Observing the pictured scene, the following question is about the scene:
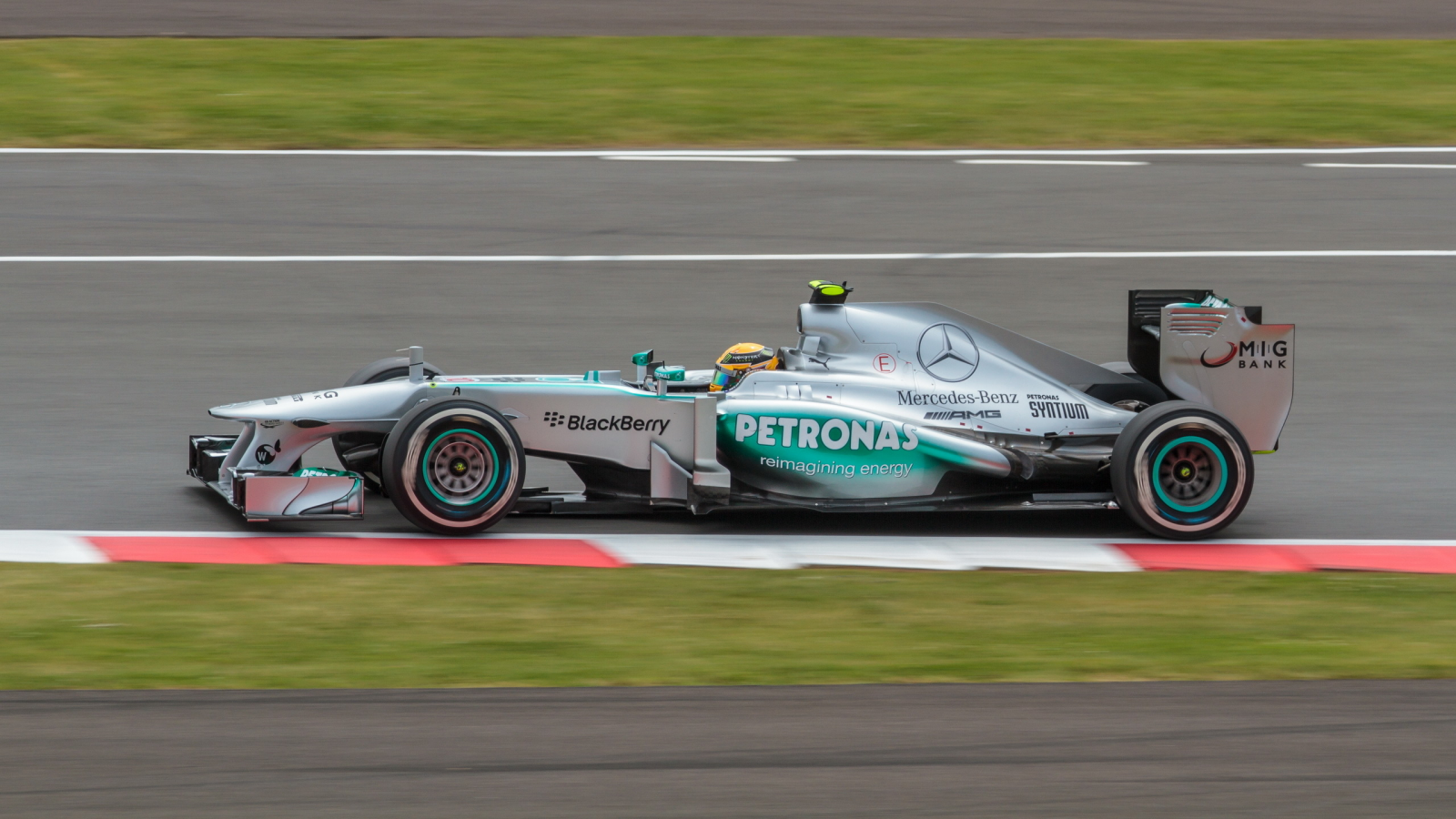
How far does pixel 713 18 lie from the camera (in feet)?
67.5

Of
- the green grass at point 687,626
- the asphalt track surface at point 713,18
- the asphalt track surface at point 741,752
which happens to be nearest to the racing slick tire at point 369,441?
the green grass at point 687,626

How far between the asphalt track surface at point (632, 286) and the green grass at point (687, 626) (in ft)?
3.67

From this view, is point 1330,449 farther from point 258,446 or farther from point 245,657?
point 245,657

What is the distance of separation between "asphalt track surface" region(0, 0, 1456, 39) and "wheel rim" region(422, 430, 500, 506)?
38.5 ft

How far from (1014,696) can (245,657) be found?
8.60 feet

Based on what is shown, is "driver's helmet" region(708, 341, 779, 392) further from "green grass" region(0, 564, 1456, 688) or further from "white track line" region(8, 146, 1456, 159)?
"white track line" region(8, 146, 1456, 159)

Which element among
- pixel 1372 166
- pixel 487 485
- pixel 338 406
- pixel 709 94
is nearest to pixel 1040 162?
pixel 1372 166

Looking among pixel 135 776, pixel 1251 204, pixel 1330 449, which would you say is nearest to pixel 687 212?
pixel 1251 204

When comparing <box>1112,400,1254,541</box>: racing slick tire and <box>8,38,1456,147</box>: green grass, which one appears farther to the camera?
<box>8,38,1456,147</box>: green grass

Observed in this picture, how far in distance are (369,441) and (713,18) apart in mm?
12525

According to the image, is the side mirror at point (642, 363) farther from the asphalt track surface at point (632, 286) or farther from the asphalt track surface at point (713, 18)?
the asphalt track surface at point (713, 18)

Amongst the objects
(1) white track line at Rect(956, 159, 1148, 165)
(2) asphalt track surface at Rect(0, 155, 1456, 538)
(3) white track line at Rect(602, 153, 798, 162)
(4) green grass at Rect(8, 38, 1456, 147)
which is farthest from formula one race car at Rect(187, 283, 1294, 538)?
(4) green grass at Rect(8, 38, 1456, 147)

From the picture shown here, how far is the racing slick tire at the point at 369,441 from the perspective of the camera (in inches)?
354

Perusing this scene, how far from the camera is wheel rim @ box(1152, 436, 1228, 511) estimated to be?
344 inches
